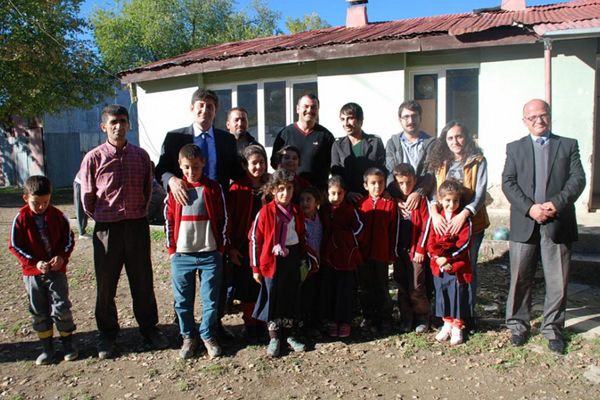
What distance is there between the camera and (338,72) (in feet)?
31.4

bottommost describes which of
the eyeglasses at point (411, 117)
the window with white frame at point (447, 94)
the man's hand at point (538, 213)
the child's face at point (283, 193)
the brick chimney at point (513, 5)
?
the man's hand at point (538, 213)

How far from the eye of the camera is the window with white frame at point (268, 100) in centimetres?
1037

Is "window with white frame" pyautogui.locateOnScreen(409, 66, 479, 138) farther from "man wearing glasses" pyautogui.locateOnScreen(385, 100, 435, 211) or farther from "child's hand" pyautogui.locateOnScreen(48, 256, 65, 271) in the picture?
"child's hand" pyautogui.locateOnScreen(48, 256, 65, 271)

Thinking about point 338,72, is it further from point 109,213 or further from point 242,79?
point 109,213

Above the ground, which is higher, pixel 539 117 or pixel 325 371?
pixel 539 117

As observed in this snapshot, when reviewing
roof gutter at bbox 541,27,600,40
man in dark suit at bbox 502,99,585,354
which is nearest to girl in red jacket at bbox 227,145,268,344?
man in dark suit at bbox 502,99,585,354

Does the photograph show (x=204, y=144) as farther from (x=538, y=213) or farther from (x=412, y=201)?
(x=538, y=213)

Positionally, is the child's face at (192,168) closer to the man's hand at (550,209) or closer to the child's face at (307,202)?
the child's face at (307,202)

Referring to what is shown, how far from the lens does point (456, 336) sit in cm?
411

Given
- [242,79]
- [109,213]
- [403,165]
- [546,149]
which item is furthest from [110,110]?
[242,79]

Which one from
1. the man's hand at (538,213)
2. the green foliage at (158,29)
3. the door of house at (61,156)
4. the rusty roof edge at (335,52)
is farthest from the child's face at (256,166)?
the green foliage at (158,29)

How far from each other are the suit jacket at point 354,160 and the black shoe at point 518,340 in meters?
1.65

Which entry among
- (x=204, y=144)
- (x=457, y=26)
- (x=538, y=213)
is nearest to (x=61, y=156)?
(x=457, y=26)

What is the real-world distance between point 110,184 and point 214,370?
62.4 inches
